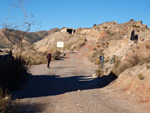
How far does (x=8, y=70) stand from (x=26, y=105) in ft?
13.8

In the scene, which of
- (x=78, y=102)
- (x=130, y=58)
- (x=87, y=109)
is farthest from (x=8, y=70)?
(x=130, y=58)

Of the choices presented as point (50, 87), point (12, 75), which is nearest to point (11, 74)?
point (12, 75)

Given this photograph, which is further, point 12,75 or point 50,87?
point 50,87

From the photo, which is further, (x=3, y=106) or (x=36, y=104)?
(x=36, y=104)

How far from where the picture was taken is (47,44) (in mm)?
83000

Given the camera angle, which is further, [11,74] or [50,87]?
[50,87]

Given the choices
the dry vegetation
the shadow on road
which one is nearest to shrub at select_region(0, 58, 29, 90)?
the dry vegetation

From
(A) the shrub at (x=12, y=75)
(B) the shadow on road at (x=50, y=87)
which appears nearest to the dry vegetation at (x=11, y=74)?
(A) the shrub at (x=12, y=75)

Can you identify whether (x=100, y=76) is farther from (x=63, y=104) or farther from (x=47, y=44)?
(x=47, y=44)

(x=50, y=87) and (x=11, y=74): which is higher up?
(x=11, y=74)

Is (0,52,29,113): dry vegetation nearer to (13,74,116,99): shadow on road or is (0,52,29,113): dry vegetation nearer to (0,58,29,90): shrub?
(0,58,29,90): shrub

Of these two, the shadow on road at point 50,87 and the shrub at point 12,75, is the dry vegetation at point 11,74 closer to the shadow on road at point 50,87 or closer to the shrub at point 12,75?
the shrub at point 12,75

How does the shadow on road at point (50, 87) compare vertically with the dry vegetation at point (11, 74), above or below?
below

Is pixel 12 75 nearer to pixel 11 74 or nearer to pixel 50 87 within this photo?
pixel 11 74
